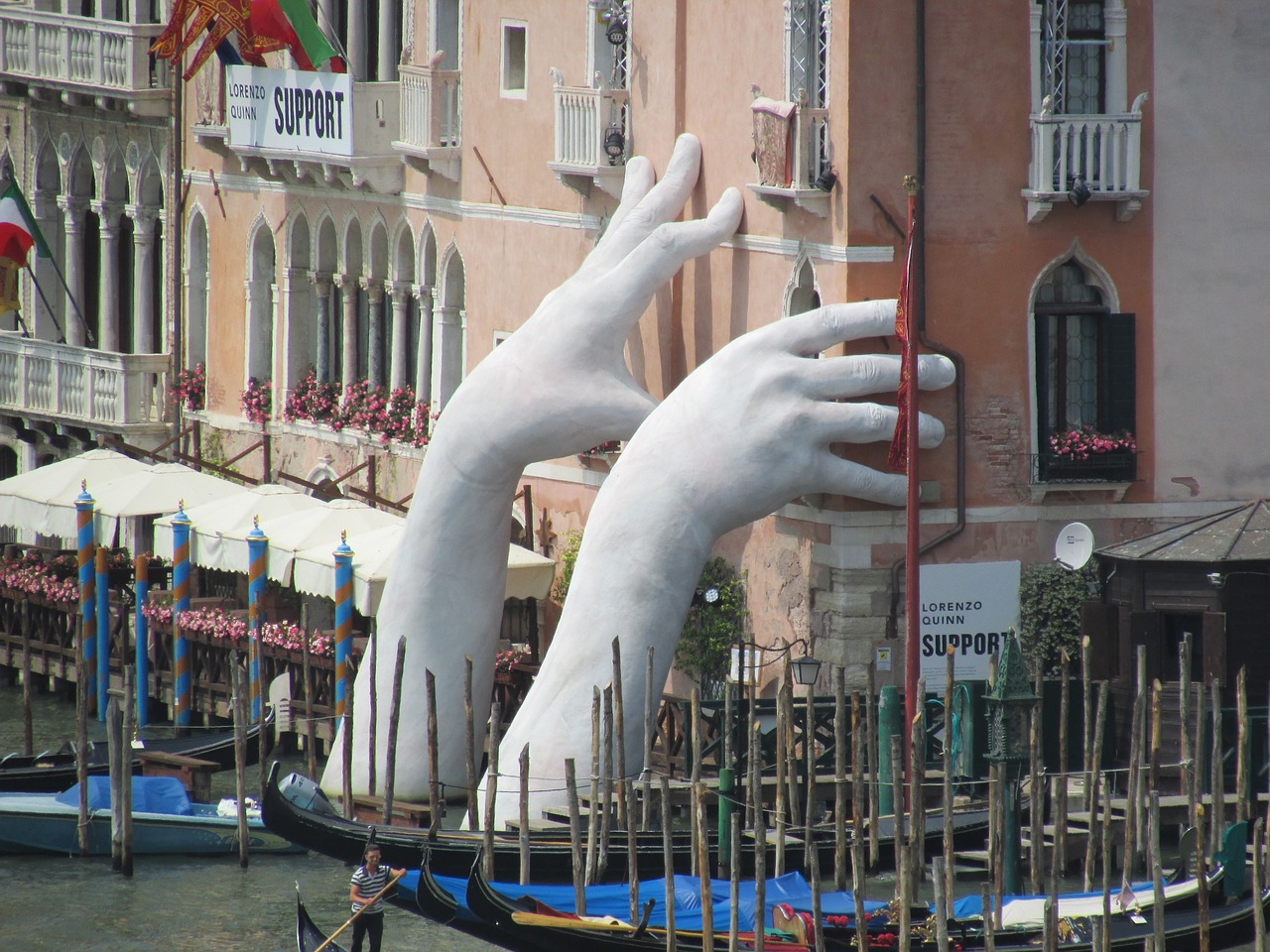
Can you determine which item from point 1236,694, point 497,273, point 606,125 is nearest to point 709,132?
point 606,125

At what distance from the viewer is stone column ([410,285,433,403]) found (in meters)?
34.8

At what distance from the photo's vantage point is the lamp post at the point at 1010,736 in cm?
2511

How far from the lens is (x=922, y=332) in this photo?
2855 centimetres

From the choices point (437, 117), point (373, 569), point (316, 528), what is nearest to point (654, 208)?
point (373, 569)

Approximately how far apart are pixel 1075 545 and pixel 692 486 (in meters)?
3.24

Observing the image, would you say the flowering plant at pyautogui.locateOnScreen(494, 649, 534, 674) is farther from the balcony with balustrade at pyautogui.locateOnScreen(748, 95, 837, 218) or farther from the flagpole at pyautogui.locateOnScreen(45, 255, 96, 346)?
the flagpole at pyautogui.locateOnScreen(45, 255, 96, 346)

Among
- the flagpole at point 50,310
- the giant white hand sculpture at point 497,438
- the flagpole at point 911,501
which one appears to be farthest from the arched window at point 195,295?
the flagpole at point 911,501

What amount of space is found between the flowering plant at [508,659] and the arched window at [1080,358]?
536 centimetres

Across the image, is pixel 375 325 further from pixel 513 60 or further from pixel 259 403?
pixel 513 60

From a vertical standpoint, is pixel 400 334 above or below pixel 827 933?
above

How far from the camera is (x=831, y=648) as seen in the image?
29.0m

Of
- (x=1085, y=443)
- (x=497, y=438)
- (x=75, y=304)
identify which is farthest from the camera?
(x=75, y=304)

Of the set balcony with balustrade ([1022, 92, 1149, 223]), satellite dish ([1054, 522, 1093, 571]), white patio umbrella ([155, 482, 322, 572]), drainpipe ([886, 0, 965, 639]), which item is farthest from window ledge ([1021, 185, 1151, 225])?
white patio umbrella ([155, 482, 322, 572])

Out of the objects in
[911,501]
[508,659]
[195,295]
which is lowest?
[508,659]
